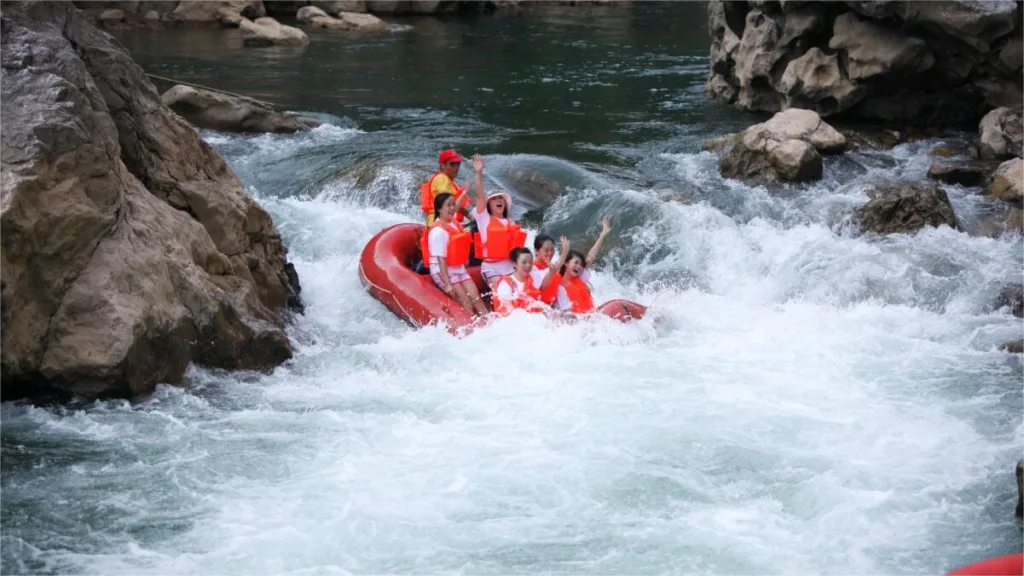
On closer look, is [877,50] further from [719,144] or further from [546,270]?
[546,270]

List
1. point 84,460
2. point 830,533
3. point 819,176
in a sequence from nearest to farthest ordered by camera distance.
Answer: point 830,533, point 84,460, point 819,176

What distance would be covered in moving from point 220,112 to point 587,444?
869 centimetres

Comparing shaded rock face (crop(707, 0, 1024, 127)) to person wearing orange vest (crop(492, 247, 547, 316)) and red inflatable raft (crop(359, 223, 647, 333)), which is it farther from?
person wearing orange vest (crop(492, 247, 547, 316))

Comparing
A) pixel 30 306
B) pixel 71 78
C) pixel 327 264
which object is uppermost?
pixel 71 78

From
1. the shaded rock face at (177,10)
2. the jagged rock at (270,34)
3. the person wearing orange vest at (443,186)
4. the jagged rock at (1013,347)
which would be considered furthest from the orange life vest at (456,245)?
the shaded rock face at (177,10)

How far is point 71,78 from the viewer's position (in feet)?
24.0

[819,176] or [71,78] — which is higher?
[71,78]

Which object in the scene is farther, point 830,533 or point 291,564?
point 830,533

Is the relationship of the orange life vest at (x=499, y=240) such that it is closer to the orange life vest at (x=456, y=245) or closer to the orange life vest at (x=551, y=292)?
the orange life vest at (x=456, y=245)

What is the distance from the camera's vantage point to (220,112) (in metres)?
13.9

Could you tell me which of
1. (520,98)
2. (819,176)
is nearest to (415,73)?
(520,98)

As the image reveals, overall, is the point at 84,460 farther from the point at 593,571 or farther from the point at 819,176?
the point at 819,176

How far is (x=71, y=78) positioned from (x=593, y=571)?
4.55 m

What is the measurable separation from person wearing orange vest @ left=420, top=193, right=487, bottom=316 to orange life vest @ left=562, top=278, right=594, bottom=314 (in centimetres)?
67
